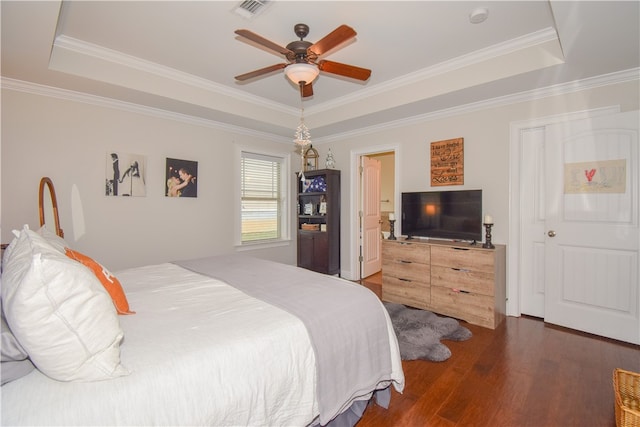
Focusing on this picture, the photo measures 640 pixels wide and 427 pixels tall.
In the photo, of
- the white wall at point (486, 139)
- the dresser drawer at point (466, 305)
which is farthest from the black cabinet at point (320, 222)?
the dresser drawer at point (466, 305)

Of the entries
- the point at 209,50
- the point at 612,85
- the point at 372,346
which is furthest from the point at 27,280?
the point at 612,85

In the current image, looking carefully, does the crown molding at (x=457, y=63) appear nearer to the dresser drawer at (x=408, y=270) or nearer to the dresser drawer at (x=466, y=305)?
the dresser drawer at (x=408, y=270)

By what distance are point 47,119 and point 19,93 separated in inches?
11.4

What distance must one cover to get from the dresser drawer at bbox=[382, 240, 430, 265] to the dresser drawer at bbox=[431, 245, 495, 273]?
0.11m

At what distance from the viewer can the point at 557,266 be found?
3061 millimetres

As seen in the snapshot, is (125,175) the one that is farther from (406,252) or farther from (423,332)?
(423,332)

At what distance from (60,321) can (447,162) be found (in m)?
3.88

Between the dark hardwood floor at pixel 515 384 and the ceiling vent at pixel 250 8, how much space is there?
294 cm

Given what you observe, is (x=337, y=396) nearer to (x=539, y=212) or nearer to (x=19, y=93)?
(x=539, y=212)

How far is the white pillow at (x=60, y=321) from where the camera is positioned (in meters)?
0.90

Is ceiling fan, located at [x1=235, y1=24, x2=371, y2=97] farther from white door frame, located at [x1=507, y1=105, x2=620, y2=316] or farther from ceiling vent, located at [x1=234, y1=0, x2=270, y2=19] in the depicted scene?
white door frame, located at [x1=507, y1=105, x2=620, y2=316]

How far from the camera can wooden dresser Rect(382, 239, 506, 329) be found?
3.05 meters

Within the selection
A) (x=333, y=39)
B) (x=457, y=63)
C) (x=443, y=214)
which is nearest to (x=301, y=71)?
(x=333, y=39)

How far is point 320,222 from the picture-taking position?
16.9ft
